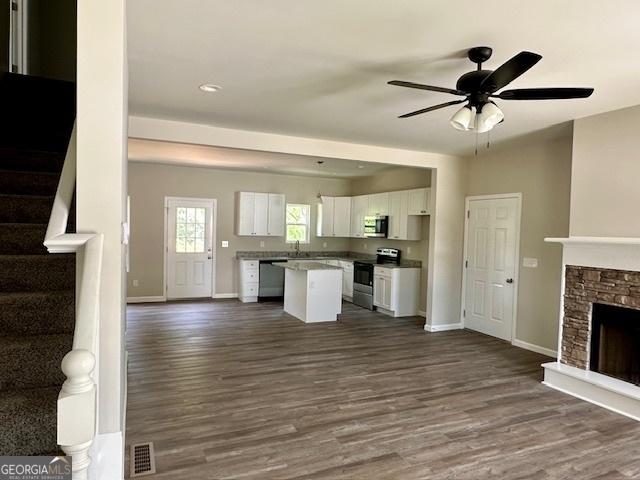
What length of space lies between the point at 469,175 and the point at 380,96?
340cm

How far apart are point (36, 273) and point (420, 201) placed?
5.95m

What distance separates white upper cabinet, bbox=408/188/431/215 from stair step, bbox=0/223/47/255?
18.6ft

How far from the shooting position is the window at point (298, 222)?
9289mm

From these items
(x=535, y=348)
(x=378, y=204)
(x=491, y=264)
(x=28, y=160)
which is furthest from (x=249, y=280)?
(x=28, y=160)

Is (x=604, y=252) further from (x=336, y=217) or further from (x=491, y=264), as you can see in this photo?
(x=336, y=217)

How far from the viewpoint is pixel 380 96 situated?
3.70 meters

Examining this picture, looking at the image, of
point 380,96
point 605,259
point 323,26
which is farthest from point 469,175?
point 323,26

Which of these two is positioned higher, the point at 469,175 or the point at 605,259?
the point at 469,175

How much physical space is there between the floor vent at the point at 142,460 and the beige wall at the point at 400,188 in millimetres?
5506

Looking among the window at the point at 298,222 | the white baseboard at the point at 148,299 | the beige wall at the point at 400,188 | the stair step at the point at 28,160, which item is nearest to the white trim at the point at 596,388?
the beige wall at the point at 400,188

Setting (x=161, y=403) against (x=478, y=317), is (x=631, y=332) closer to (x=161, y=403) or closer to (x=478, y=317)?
(x=478, y=317)

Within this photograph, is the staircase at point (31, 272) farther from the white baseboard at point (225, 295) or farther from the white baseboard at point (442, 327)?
the white baseboard at point (225, 295)

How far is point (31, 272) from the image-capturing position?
2.24 meters

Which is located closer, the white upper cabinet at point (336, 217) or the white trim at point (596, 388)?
the white trim at point (596, 388)
